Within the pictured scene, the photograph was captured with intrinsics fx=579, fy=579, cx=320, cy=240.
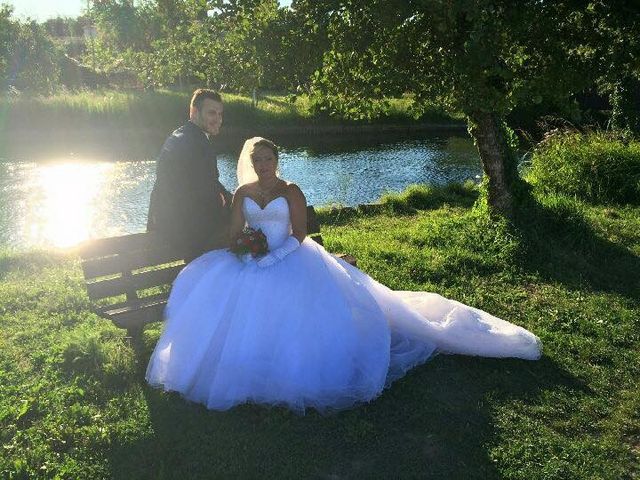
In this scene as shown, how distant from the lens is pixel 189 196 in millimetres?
6082

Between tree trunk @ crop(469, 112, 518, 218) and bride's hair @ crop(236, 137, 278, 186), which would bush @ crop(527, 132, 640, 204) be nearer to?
tree trunk @ crop(469, 112, 518, 218)

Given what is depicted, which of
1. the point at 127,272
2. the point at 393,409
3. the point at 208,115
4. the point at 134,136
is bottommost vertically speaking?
the point at 134,136

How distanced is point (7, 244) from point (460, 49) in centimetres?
1095

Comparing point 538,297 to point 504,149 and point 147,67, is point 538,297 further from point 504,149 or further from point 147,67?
point 147,67

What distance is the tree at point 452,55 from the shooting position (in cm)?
733

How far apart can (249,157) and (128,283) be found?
1819mm

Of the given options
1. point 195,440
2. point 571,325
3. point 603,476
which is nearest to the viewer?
point 603,476

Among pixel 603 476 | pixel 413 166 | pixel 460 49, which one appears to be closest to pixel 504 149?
pixel 460 49

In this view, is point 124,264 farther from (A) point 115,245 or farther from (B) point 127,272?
(A) point 115,245

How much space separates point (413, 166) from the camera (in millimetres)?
23969

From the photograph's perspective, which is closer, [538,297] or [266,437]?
[266,437]

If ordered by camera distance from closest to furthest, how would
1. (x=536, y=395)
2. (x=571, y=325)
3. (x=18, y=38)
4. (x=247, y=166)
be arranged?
(x=536, y=395)
(x=247, y=166)
(x=571, y=325)
(x=18, y=38)

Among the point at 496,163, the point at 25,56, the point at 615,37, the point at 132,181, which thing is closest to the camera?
the point at 615,37

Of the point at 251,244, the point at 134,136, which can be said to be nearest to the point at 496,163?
the point at 251,244
